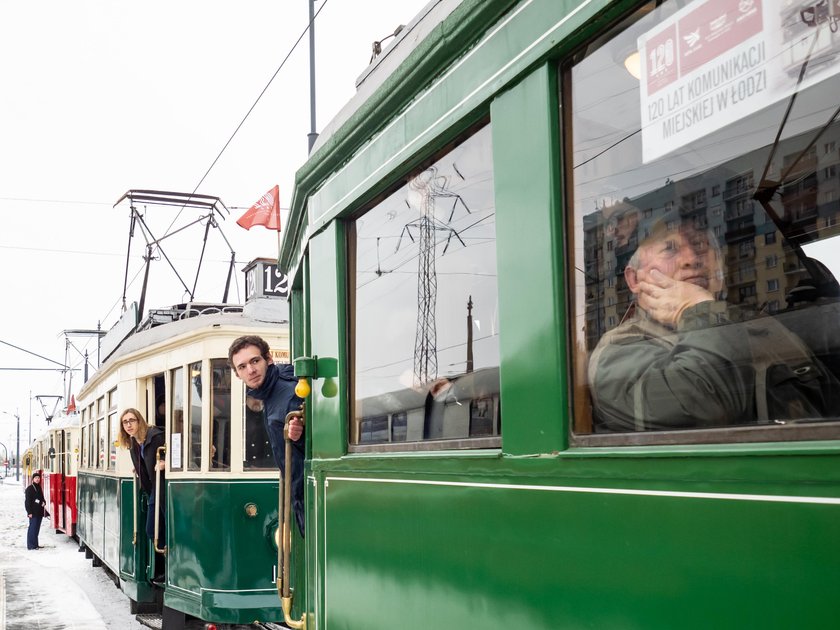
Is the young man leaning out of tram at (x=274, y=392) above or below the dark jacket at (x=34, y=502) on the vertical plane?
above

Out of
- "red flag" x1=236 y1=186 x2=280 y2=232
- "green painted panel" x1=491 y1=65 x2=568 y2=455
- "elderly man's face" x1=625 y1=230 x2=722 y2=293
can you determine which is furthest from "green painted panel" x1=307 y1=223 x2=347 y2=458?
"red flag" x1=236 y1=186 x2=280 y2=232

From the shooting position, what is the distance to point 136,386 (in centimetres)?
838

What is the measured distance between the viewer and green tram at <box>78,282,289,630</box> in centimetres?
663

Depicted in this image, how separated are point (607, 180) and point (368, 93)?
1.30m

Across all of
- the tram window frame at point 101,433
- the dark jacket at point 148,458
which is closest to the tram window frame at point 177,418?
the dark jacket at point 148,458

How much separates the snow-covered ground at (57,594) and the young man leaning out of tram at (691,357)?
760 centimetres

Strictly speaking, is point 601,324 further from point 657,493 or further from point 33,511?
point 33,511

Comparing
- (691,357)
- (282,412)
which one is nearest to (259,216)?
(282,412)

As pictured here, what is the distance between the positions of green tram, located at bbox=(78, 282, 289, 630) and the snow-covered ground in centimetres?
76

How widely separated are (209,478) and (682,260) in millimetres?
5772

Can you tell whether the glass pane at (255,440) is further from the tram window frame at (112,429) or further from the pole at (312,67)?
the pole at (312,67)

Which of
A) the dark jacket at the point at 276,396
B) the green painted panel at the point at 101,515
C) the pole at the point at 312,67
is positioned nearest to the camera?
the dark jacket at the point at 276,396

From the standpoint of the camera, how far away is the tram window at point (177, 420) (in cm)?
716

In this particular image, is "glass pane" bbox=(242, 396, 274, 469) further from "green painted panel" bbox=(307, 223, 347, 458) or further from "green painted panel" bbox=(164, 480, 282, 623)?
"green painted panel" bbox=(307, 223, 347, 458)
